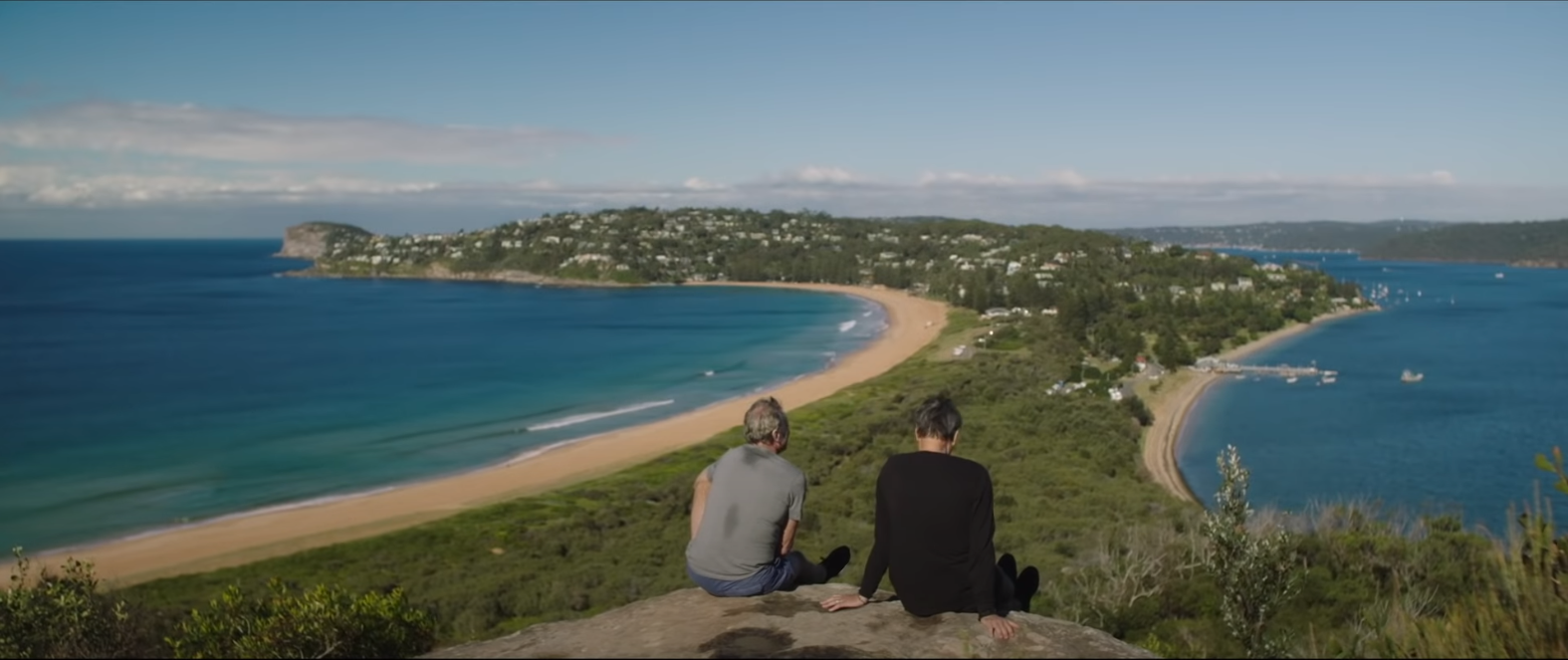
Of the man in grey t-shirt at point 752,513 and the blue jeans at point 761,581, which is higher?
the man in grey t-shirt at point 752,513

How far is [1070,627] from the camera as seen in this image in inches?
180

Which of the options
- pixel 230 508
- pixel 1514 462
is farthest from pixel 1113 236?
pixel 230 508

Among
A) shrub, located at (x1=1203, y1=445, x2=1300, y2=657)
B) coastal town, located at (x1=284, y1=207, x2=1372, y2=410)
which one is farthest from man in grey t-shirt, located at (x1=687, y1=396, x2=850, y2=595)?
coastal town, located at (x1=284, y1=207, x2=1372, y2=410)

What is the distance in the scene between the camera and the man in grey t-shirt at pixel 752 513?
4.96m

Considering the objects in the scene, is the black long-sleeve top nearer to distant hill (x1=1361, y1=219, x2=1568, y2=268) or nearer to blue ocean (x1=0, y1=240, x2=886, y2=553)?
blue ocean (x1=0, y1=240, x2=886, y2=553)

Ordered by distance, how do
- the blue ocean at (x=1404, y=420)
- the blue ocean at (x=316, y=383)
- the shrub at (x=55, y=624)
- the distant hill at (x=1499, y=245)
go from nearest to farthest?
the shrub at (x=55, y=624) → the blue ocean at (x=316, y=383) → the blue ocean at (x=1404, y=420) → the distant hill at (x=1499, y=245)

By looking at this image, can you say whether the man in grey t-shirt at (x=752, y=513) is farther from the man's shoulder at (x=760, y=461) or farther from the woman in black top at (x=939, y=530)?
the woman in black top at (x=939, y=530)

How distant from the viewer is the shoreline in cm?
3103

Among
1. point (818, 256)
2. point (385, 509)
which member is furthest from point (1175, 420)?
point (818, 256)

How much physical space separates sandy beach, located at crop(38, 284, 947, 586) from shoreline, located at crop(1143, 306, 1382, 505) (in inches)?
588

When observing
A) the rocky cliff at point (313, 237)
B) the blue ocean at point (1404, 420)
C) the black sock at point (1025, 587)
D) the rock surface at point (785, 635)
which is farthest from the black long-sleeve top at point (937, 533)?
the rocky cliff at point (313, 237)

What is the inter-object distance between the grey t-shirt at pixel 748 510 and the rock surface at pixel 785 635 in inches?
8.9

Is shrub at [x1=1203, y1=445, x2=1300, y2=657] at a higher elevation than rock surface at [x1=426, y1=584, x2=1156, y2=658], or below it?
below

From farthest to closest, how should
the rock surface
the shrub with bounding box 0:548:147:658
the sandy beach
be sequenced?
the sandy beach < the shrub with bounding box 0:548:147:658 < the rock surface
